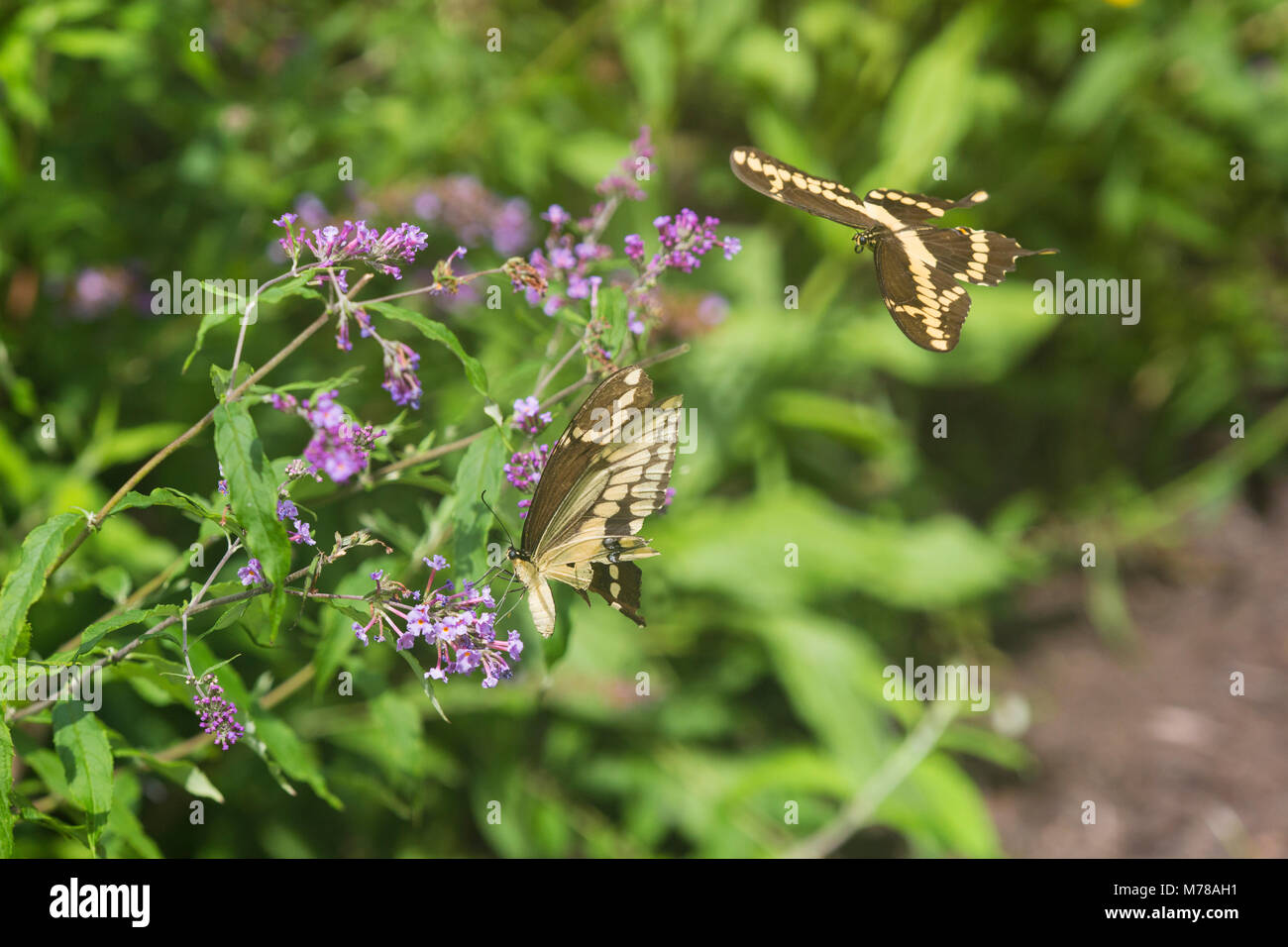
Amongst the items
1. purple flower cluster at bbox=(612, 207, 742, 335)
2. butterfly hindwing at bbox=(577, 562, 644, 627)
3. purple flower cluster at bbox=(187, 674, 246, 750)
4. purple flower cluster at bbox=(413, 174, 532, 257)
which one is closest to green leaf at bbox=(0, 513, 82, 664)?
purple flower cluster at bbox=(187, 674, 246, 750)

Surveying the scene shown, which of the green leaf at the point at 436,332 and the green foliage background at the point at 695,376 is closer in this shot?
the green leaf at the point at 436,332

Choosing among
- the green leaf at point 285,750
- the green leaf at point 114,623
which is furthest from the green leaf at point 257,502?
the green leaf at point 285,750

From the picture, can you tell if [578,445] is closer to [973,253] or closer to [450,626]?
[450,626]

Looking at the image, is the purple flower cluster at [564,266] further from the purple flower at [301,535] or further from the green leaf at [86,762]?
the green leaf at [86,762]

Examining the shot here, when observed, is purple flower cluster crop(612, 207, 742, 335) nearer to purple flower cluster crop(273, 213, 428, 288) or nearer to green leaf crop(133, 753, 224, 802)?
purple flower cluster crop(273, 213, 428, 288)

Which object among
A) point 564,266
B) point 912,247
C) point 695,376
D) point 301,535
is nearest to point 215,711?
point 301,535

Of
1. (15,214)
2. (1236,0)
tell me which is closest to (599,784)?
(15,214)
